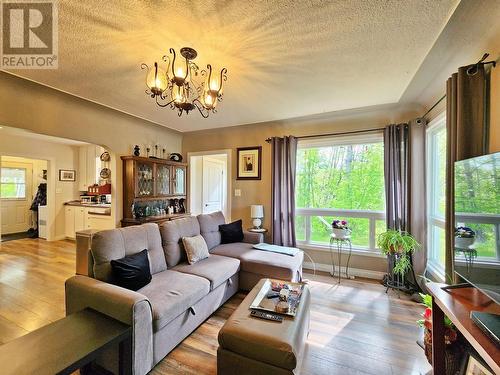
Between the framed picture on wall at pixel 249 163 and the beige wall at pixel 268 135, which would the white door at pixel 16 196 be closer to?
the beige wall at pixel 268 135

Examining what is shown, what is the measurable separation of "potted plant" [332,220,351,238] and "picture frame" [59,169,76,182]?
6646 millimetres

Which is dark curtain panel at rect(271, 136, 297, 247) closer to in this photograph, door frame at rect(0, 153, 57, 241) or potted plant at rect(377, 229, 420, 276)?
potted plant at rect(377, 229, 420, 276)

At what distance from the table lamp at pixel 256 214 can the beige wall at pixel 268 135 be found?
0.18 m

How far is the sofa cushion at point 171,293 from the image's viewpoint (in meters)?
1.64

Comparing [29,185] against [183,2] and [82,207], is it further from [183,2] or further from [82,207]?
[183,2]

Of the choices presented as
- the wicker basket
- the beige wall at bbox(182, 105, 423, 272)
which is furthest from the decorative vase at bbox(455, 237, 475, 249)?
the beige wall at bbox(182, 105, 423, 272)

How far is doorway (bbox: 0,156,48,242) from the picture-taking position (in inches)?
233

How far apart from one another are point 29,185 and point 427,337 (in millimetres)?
9301

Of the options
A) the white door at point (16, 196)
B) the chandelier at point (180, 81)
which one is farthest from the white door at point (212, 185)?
the white door at point (16, 196)

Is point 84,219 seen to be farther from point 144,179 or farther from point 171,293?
point 171,293

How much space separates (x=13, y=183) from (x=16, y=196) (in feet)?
1.23

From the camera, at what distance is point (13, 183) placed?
6.18m

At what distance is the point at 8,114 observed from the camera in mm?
2400

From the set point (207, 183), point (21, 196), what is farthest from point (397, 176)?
point (21, 196)
